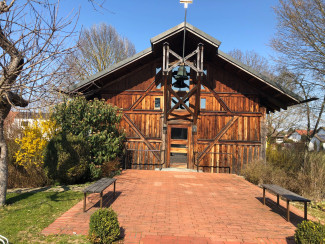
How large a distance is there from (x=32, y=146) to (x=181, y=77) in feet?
24.0

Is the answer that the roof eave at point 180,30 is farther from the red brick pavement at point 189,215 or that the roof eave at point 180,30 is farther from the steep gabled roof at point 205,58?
the red brick pavement at point 189,215

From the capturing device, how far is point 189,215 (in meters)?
5.39

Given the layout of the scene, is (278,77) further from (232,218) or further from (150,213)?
(150,213)

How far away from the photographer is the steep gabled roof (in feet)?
34.9

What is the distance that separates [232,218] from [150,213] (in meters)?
1.99

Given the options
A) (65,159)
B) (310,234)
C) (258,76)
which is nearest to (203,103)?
(258,76)

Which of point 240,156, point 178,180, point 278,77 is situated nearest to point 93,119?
point 178,180

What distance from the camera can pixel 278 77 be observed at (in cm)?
1475

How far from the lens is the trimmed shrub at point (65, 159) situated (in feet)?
25.5

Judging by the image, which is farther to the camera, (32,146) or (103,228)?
(32,146)

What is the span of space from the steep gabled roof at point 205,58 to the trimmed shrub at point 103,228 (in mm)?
7211

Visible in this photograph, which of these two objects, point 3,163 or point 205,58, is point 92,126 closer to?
point 3,163

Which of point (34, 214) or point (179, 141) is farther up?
point (179, 141)

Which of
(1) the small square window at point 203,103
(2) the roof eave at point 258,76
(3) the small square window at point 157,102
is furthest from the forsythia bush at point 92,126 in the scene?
(2) the roof eave at point 258,76
